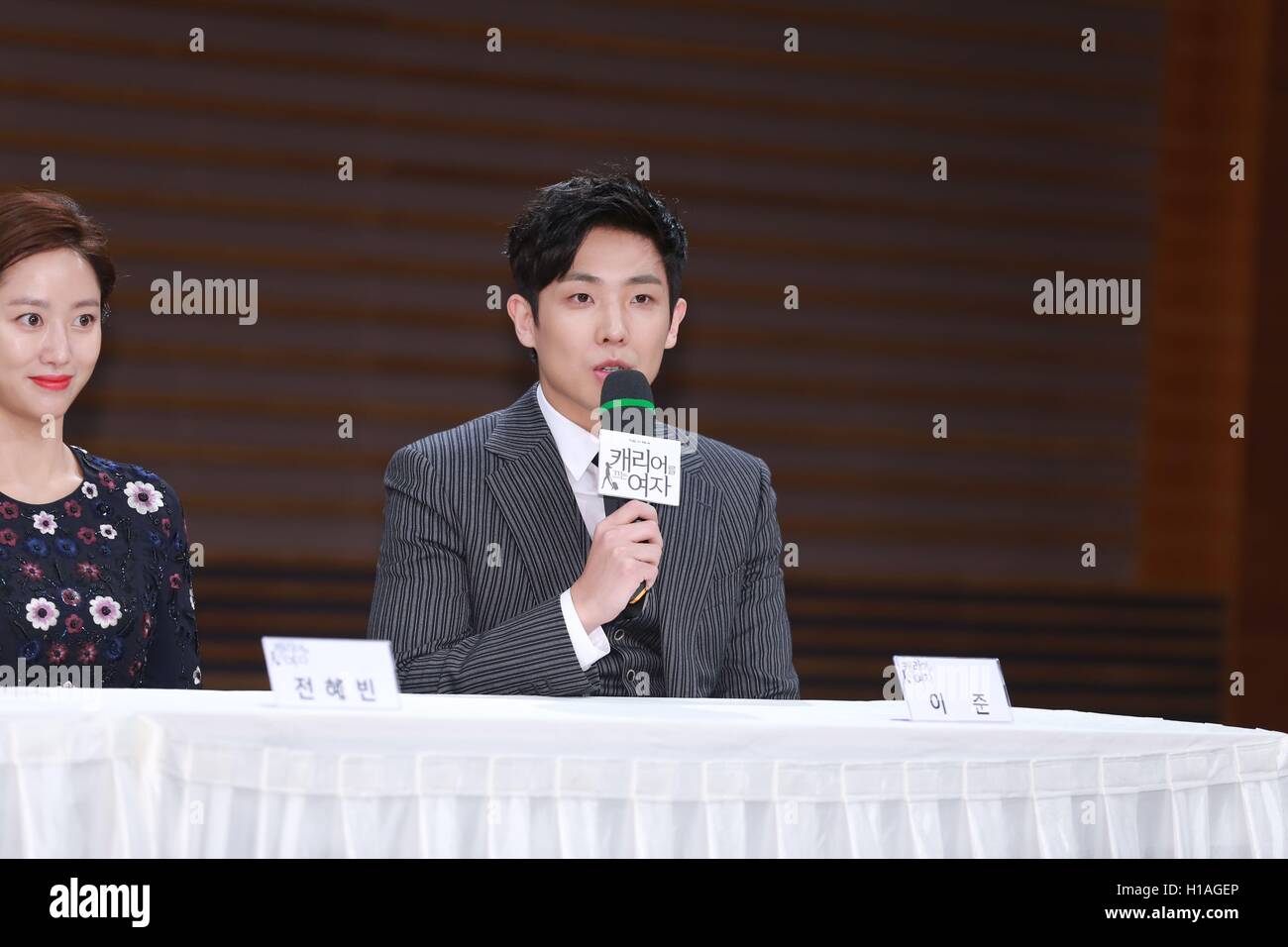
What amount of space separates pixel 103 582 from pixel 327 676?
121 centimetres

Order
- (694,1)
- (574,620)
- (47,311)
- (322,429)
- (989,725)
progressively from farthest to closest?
1. (694,1)
2. (322,429)
3. (47,311)
4. (574,620)
5. (989,725)

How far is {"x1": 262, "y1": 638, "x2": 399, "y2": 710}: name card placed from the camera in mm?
1759

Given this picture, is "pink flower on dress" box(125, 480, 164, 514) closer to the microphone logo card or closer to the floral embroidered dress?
the floral embroidered dress

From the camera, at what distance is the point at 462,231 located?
4.65 metres

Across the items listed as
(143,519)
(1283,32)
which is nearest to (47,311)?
(143,519)

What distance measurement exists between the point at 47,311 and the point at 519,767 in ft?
5.18

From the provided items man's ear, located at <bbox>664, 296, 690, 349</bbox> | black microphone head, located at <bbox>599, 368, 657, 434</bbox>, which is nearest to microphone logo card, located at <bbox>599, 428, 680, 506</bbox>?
black microphone head, located at <bbox>599, 368, 657, 434</bbox>

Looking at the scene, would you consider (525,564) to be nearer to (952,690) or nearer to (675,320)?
(675,320)

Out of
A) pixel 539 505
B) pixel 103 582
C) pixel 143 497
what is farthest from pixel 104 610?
pixel 539 505

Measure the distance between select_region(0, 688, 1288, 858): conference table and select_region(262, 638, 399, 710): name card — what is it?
0.12ft

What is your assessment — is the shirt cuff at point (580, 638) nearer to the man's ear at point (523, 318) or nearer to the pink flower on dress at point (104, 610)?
the man's ear at point (523, 318)

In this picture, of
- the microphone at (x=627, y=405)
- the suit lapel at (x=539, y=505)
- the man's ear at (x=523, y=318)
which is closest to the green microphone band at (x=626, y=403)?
the microphone at (x=627, y=405)

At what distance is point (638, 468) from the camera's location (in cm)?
220

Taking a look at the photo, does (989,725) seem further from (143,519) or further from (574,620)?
(143,519)
